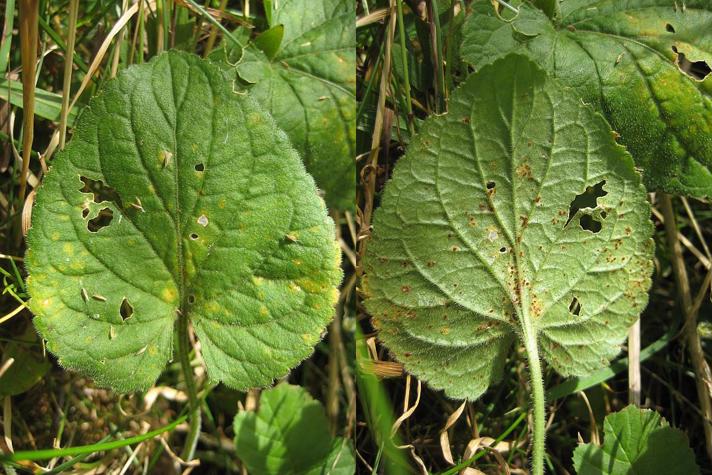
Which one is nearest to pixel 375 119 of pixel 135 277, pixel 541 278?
pixel 541 278

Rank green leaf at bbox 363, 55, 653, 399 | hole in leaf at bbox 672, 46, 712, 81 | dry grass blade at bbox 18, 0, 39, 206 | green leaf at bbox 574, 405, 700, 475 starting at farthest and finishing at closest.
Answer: hole in leaf at bbox 672, 46, 712, 81 → green leaf at bbox 574, 405, 700, 475 → green leaf at bbox 363, 55, 653, 399 → dry grass blade at bbox 18, 0, 39, 206

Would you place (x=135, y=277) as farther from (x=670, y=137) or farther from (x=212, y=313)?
(x=670, y=137)

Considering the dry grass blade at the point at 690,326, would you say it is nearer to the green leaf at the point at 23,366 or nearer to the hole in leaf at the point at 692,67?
the hole in leaf at the point at 692,67

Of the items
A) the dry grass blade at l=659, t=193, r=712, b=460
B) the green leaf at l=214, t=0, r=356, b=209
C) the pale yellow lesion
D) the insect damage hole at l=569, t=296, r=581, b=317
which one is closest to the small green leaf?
the green leaf at l=214, t=0, r=356, b=209

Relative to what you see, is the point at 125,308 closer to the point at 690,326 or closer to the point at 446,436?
the point at 446,436

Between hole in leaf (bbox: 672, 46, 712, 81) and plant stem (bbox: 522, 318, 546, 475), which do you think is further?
hole in leaf (bbox: 672, 46, 712, 81)

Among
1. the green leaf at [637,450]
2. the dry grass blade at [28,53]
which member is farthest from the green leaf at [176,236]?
the green leaf at [637,450]

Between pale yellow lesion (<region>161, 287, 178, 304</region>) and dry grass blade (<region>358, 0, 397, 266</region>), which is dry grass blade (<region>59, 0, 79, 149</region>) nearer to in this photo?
pale yellow lesion (<region>161, 287, 178, 304</region>)
